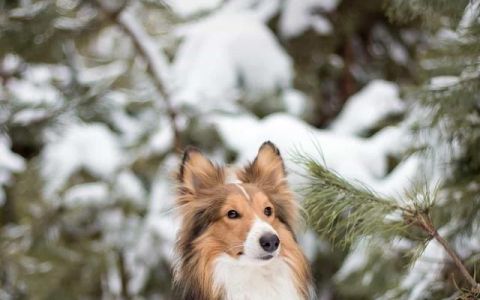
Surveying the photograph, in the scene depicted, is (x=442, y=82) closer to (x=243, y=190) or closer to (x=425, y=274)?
(x=425, y=274)

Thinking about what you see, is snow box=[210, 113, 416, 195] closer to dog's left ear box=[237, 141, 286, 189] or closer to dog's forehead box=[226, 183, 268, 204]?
dog's left ear box=[237, 141, 286, 189]

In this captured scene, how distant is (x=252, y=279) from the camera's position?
3.01 m

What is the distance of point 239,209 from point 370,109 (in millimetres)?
3933

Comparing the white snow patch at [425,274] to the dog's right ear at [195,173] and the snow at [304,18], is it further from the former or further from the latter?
the snow at [304,18]

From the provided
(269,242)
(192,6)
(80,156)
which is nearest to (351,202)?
(269,242)

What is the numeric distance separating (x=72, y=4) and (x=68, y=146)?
258cm

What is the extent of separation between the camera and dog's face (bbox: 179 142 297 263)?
2.95m

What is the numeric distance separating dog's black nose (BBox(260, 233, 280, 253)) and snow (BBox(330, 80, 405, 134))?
4.02 meters

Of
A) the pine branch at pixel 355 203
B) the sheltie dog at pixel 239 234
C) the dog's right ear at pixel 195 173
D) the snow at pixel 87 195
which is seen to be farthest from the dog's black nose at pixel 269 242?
the snow at pixel 87 195

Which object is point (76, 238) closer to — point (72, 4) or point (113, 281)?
point (113, 281)

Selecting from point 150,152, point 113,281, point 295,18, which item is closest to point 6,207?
point 113,281

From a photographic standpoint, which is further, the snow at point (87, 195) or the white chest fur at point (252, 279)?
the snow at point (87, 195)

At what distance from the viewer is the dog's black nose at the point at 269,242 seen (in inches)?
113

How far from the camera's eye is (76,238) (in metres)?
7.69
